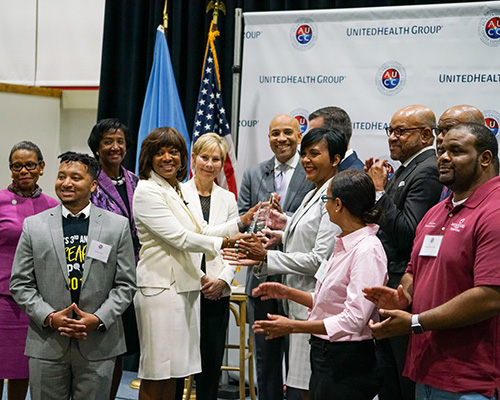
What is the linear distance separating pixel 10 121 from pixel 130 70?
Result: 127 centimetres

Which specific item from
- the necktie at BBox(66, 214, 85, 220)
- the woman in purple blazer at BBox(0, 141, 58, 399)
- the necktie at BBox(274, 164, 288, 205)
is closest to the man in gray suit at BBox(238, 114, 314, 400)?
the necktie at BBox(274, 164, 288, 205)

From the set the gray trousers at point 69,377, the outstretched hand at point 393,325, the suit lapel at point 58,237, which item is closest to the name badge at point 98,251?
the suit lapel at point 58,237

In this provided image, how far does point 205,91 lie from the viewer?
5.25 meters

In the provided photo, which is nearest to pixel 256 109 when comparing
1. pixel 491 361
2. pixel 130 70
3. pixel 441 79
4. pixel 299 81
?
pixel 299 81

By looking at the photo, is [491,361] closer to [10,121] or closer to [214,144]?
[214,144]

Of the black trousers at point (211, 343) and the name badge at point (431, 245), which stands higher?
the name badge at point (431, 245)

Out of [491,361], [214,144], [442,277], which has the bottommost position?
[491,361]

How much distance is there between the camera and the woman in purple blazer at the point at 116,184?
3727 millimetres

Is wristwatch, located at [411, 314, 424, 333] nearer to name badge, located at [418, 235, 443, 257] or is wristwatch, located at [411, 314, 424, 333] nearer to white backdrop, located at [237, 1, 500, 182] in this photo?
name badge, located at [418, 235, 443, 257]

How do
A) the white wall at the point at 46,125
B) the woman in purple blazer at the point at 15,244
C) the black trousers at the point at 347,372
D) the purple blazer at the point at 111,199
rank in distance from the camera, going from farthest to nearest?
the white wall at the point at 46,125 → the purple blazer at the point at 111,199 → the woman in purple blazer at the point at 15,244 → the black trousers at the point at 347,372

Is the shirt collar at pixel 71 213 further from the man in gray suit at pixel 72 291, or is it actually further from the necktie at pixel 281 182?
the necktie at pixel 281 182

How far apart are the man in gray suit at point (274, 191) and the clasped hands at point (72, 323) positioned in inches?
40.2

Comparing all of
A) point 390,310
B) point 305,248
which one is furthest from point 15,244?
point 390,310

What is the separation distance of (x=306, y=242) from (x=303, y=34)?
2.10 meters
